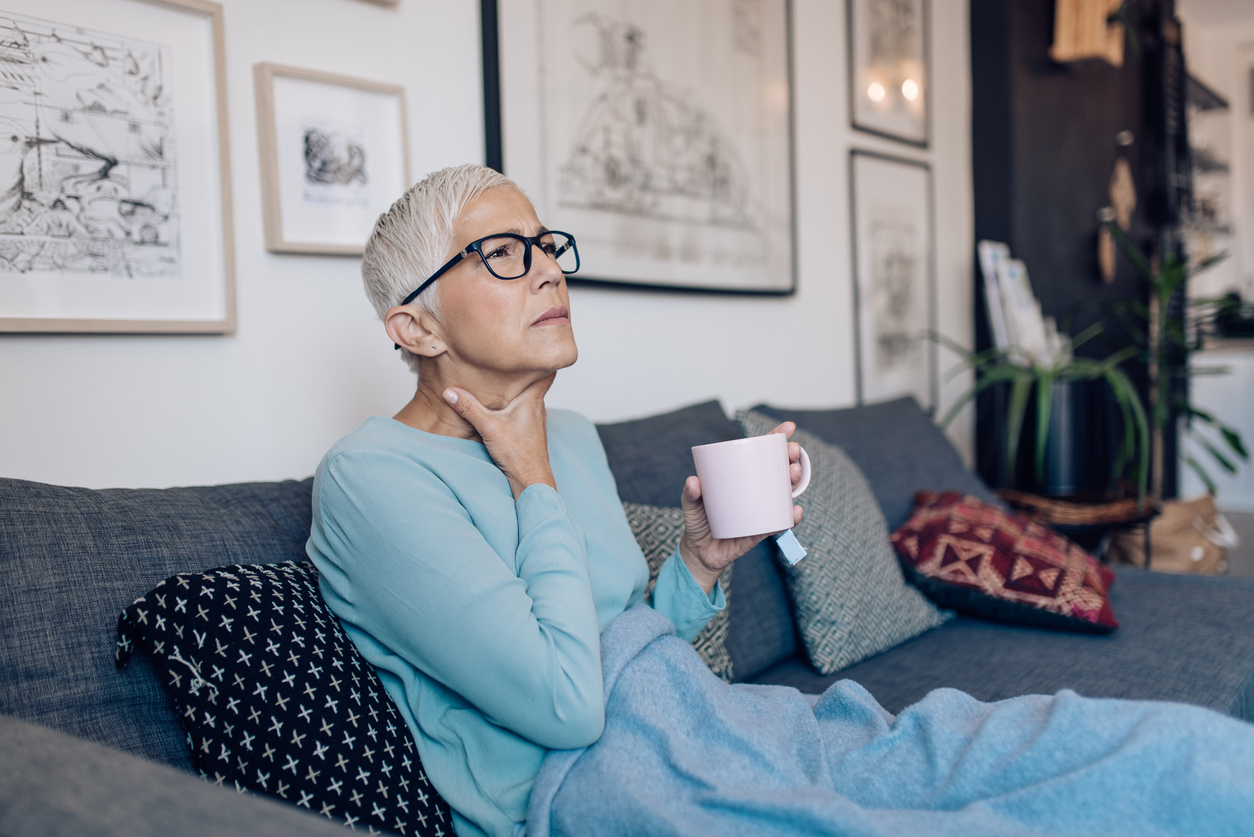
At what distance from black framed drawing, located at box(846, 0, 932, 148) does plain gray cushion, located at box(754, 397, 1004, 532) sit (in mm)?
1091

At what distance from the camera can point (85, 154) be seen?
125 cm

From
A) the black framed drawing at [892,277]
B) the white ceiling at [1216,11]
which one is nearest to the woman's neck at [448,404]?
the black framed drawing at [892,277]

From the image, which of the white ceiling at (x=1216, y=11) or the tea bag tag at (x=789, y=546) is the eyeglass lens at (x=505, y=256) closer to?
the tea bag tag at (x=789, y=546)

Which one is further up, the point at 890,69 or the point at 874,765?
the point at 890,69

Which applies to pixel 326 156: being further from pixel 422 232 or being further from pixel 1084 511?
pixel 1084 511

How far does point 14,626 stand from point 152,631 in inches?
5.0

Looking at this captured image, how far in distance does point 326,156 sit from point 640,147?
0.82 m

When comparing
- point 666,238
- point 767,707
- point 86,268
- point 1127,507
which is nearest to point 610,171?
point 666,238

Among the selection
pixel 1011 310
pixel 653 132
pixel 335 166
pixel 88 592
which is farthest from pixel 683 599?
pixel 1011 310

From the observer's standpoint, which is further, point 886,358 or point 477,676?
point 886,358

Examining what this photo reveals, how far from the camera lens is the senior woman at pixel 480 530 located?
87 cm

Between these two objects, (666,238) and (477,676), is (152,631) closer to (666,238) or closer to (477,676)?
(477,676)

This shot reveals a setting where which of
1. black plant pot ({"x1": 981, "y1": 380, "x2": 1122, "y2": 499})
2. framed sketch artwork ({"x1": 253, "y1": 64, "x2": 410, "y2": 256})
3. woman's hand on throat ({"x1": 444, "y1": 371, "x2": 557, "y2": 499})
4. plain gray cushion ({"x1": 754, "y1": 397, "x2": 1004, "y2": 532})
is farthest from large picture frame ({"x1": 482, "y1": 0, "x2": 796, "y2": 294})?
black plant pot ({"x1": 981, "y1": 380, "x2": 1122, "y2": 499})

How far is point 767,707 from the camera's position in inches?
39.2
